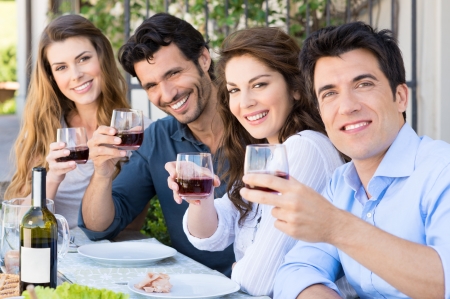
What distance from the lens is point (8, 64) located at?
18359 mm

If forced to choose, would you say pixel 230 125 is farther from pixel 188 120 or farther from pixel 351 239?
pixel 351 239

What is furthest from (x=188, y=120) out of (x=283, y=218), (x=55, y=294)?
(x=55, y=294)

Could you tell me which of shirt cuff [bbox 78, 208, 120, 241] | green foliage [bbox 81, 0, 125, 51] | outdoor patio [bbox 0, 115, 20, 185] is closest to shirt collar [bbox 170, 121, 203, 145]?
shirt cuff [bbox 78, 208, 120, 241]

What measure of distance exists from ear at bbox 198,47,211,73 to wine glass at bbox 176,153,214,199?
4.84ft

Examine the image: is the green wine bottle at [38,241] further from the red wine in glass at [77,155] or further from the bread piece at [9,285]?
the red wine in glass at [77,155]

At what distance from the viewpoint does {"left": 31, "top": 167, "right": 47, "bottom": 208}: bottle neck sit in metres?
1.86

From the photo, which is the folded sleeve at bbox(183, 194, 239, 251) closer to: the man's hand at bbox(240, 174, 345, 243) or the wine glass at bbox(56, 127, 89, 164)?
the wine glass at bbox(56, 127, 89, 164)

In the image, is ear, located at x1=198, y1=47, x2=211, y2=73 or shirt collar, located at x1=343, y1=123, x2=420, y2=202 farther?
ear, located at x1=198, y1=47, x2=211, y2=73

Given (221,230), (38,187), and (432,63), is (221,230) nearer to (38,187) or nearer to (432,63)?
(38,187)

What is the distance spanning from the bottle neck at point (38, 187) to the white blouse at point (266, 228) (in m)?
0.73

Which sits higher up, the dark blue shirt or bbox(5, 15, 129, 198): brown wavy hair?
bbox(5, 15, 129, 198): brown wavy hair

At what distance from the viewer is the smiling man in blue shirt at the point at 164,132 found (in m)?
3.34

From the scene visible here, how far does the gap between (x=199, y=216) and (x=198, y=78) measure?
3.72 ft

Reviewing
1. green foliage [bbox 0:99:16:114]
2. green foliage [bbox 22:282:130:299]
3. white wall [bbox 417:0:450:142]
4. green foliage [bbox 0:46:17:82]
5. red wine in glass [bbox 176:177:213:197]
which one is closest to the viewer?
green foliage [bbox 22:282:130:299]
